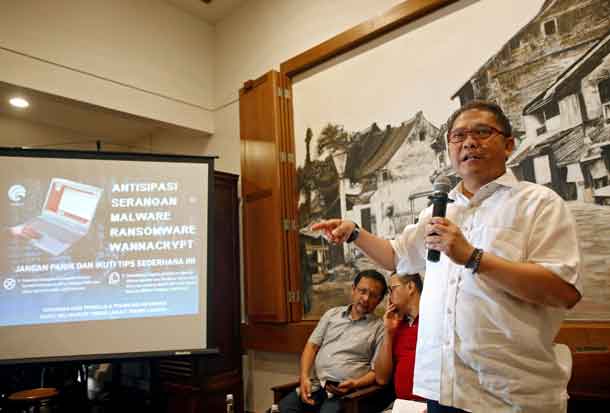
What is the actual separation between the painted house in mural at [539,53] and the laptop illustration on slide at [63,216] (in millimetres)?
2344

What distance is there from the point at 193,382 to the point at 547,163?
2.85 m

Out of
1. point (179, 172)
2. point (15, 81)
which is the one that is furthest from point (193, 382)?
point (15, 81)

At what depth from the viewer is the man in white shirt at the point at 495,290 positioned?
1.03m

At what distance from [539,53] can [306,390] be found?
231 centimetres

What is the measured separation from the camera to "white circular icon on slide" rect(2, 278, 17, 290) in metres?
2.41

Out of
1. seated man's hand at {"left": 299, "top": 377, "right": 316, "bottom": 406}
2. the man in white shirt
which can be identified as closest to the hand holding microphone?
the man in white shirt

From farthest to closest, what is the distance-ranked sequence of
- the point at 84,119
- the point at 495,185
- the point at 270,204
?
the point at 84,119 < the point at 270,204 < the point at 495,185

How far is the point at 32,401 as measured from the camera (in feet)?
8.32

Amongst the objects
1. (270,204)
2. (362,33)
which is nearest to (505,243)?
(362,33)

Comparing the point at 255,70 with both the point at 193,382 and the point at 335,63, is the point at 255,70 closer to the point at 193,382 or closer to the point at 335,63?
the point at 335,63

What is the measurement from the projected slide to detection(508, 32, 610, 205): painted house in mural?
1945 millimetres

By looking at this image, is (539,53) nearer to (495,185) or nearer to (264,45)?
(495,185)

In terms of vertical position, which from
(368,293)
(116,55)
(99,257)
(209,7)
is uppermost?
(209,7)

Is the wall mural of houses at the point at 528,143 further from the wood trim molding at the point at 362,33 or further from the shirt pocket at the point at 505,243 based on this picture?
the shirt pocket at the point at 505,243
